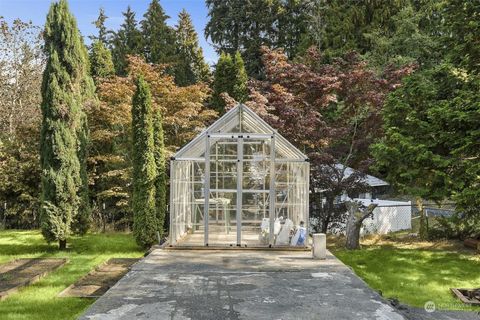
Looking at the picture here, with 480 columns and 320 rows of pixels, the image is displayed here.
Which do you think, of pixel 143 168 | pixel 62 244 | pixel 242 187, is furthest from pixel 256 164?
pixel 62 244

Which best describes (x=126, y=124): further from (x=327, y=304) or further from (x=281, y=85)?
(x=327, y=304)

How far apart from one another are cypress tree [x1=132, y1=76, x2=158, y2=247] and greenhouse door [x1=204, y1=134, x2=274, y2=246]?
87.9 inches

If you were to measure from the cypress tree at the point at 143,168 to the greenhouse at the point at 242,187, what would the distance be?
1537 millimetres

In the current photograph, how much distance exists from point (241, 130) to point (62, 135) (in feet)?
18.3

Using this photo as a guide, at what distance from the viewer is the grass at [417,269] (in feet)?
27.3

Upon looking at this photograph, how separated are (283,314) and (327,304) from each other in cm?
75

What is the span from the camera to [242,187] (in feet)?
35.2

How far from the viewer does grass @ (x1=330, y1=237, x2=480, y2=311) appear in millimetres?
8320

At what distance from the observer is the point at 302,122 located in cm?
1393

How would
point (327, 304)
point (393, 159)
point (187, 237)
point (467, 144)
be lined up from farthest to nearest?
point (187, 237) < point (393, 159) < point (467, 144) < point (327, 304)

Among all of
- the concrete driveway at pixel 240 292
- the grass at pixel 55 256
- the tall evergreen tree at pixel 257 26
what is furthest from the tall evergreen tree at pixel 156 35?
the concrete driveway at pixel 240 292

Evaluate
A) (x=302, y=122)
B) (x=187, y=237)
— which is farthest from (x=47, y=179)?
(x=302, y=122)

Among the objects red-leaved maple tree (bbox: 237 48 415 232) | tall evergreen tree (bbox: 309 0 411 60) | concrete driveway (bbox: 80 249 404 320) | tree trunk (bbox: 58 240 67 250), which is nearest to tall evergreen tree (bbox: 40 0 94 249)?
tree trunk (bbox: 58 240 67 250)

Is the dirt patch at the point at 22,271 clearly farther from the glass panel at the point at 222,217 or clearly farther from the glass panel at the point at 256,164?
the glass panel at the point at 256,164
